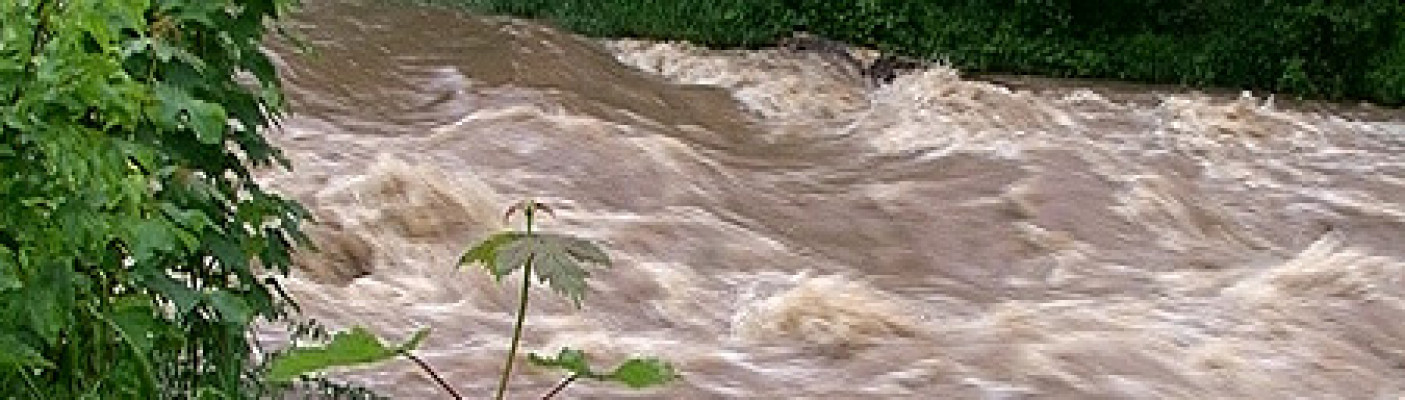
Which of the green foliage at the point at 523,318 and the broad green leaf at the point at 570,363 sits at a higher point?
the green foliage at the point at 523,318

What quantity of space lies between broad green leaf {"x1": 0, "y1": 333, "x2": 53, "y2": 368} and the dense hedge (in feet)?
51.1

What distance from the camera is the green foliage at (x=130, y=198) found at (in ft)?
8.45

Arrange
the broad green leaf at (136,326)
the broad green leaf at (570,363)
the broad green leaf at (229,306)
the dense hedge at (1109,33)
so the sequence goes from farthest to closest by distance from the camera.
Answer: the dense hedge at (1109,33), the broad green leaf at (229,306), the broad green leaf at (136,326), the broad green leaf at (570,363)

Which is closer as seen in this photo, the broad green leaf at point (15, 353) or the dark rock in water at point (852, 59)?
the broad green leaf at point (15, 353)

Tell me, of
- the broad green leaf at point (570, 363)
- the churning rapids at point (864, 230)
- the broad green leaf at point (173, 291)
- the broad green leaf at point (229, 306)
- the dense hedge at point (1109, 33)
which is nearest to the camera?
the broad green leaf at point (570, 363)

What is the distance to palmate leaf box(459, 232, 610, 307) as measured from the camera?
2.19 metres

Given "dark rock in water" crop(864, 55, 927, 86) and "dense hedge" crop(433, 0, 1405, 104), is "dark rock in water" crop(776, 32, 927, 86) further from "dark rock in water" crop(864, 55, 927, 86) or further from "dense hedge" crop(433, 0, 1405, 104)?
"dense hedge" crop(433, 0, 1405, 104)

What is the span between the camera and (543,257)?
222 cm

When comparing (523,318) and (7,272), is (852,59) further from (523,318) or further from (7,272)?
(523,318)

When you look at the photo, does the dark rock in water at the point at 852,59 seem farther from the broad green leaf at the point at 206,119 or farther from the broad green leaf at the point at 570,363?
the broad green leaf at the point at 570,363

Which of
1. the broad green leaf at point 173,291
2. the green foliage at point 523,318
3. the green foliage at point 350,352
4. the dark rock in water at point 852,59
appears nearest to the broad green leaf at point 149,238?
the broad green leaf at point 173,291

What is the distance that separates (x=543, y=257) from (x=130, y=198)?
2.51ft

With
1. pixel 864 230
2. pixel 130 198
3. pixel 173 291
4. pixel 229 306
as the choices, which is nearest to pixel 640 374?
pixel 130 198

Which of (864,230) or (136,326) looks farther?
(864,230)
